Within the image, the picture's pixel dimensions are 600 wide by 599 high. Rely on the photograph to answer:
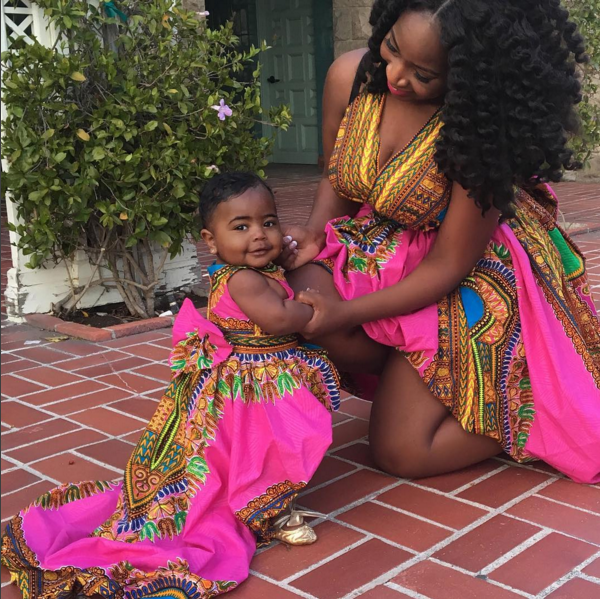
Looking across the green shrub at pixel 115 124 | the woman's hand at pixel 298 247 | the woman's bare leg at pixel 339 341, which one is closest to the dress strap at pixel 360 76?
the woman's hand at pixel 298 247

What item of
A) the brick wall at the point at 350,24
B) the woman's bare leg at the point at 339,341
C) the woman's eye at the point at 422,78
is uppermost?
the brick wall at the point at 350,24

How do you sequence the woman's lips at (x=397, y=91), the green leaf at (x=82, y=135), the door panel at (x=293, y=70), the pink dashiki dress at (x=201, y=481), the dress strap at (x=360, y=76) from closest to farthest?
1. the pink dashiki dress at (x=201, y=481)
2. the woman's lips at (x=397, y=91)
3. the dress strap at (x=360, y=76)
4. the green leaf at (x=82, y=135)
5. the door panel at (x=293, y=70)

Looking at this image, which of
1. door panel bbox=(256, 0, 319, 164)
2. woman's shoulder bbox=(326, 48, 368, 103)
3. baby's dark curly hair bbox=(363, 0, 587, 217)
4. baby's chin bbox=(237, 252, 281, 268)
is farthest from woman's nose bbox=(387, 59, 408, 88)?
door panel bbox=(256, 0, 319, 164)

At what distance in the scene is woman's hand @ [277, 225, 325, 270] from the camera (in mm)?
2594

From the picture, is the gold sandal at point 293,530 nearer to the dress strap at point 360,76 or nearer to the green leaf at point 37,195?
the dress strap at point 360,76

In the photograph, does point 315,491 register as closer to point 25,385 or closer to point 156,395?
point 156,395

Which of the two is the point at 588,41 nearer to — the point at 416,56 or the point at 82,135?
the point at 82,135

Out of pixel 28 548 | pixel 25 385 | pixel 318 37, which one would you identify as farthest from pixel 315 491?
pixel 318 37

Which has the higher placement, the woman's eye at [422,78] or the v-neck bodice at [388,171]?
the woman's eye at [422,78]

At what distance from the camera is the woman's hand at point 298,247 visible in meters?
2.59

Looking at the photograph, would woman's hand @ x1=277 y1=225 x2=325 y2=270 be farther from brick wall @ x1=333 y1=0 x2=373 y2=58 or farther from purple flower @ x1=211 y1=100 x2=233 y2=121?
brick wall @ x1=333 y1=0 x2=373 y2=58

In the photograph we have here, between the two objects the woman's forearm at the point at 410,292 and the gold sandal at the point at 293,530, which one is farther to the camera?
the woman's forearm at the point at 410,292

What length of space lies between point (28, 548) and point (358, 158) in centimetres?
140

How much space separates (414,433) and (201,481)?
0.69 meters
